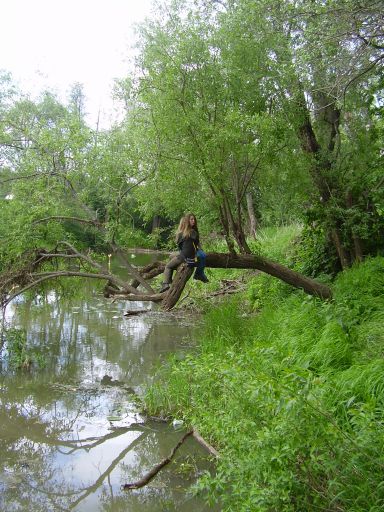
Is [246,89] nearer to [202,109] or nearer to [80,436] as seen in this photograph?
[202,109]

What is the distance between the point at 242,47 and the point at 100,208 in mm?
4295

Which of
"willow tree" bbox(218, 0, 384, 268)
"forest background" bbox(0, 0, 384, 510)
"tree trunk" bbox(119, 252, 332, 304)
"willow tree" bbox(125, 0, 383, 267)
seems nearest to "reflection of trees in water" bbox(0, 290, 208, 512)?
"forest background" bbox(0, 0, 384, 510)

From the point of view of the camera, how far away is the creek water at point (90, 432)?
4727 mm

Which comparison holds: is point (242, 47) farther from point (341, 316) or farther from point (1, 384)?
point (1, 384)

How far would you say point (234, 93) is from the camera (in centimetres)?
723

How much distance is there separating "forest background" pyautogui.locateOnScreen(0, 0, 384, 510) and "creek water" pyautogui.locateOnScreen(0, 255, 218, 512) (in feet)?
3.02

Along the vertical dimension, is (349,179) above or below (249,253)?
above

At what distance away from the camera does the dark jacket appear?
7598mm

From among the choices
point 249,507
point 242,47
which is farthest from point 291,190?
point 249,507

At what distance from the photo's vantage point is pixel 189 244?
25.0 ft

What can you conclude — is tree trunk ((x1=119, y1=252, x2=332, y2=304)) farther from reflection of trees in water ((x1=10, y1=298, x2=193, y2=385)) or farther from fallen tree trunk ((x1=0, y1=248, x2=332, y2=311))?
reflection of trees in water ((x1=10, y1=298, x2=193, y2=385))

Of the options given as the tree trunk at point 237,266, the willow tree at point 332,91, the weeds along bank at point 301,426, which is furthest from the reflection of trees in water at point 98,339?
the willow tree at point 332,91

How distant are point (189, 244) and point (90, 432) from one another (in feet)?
10.0

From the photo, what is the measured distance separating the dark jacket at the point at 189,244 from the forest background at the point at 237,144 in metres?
0.58
